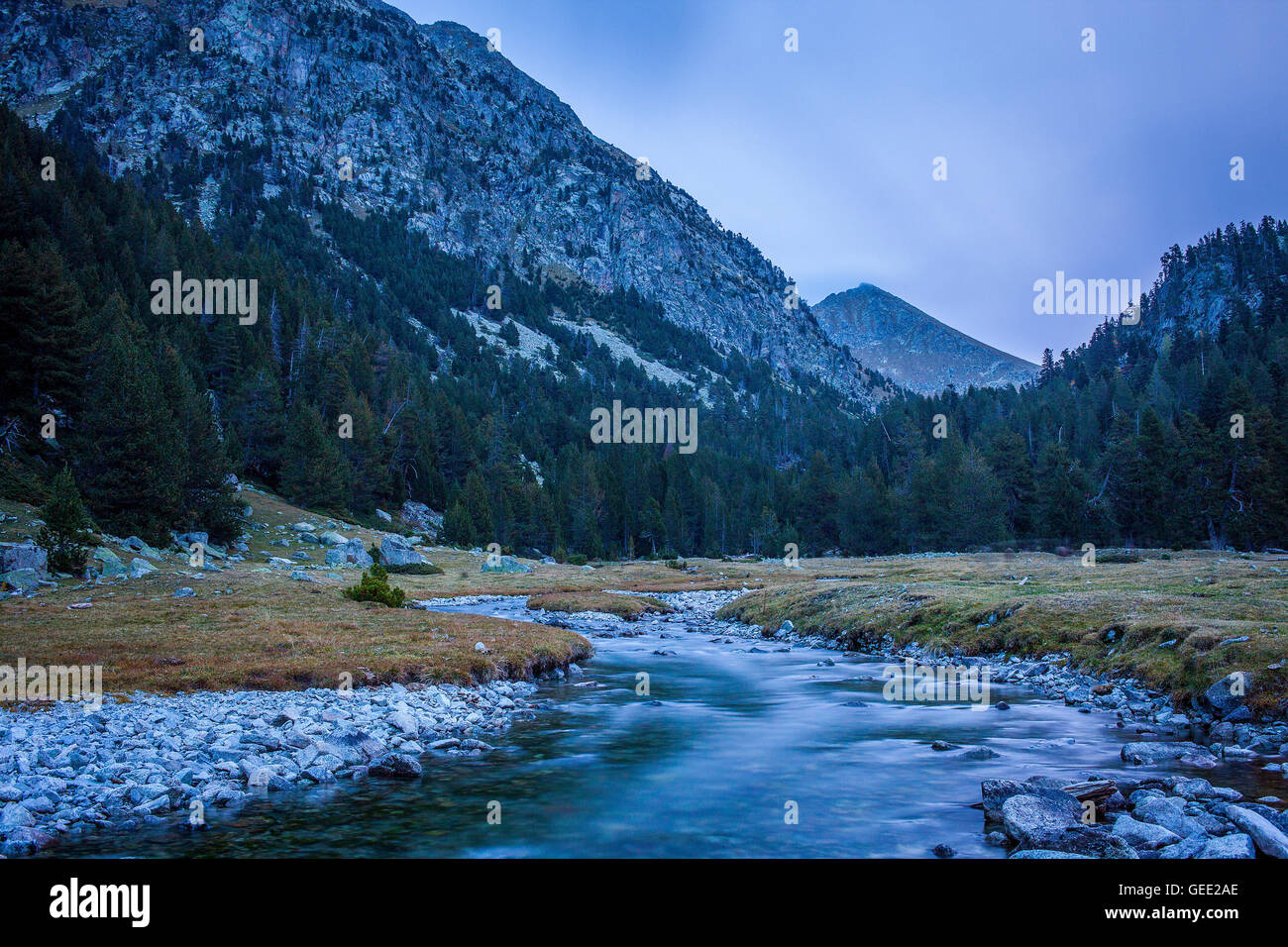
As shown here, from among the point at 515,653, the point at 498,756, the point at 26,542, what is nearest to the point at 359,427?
the point at 26,542

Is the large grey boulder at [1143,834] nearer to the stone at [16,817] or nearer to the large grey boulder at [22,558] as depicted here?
the stone at [16,817]

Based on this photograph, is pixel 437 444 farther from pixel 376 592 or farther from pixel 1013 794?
pixel 1013 794

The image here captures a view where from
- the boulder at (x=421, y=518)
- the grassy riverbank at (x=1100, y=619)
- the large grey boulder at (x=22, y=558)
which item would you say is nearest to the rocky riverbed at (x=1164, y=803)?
the grassy riverbank at (x=1100, y=619)

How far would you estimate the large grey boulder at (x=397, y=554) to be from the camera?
222 feet

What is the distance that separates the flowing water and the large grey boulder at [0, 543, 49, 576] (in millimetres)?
26348

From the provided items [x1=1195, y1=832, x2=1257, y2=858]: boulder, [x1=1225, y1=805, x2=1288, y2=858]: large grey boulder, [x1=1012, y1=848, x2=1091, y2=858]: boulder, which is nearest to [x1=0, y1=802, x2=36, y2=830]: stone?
[x1=1012, y1=848, x2=1091, y2=858]: boulder

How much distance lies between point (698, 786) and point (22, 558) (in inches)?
1365

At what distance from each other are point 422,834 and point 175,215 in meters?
128

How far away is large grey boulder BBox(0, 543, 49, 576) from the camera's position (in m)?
31.4

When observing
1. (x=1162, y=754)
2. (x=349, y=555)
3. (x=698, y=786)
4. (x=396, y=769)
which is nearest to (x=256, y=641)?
(x=396, y=769)

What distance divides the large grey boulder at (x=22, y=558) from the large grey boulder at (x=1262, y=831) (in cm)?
4132

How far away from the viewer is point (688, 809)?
1155 centimetres
